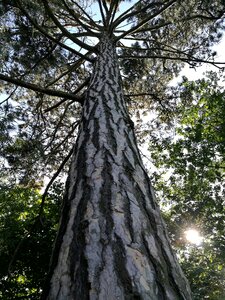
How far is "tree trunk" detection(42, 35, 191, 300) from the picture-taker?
2.81 feet

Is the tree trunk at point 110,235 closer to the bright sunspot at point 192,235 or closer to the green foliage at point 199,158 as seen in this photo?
the green foliage at point 199,158

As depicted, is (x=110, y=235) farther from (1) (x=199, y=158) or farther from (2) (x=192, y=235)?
(2) (x=192, y=235)

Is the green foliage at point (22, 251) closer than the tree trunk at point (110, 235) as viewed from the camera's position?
No

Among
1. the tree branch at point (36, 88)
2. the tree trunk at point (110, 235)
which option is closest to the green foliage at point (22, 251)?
the tree branch at point (36, 88)

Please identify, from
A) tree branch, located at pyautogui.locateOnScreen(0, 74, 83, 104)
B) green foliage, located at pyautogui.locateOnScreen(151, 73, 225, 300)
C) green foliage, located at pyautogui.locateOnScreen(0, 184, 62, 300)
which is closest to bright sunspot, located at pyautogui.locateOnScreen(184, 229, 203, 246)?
green foliage, located at pyautogui.locateOnScreen(151, 73, 225, 300)

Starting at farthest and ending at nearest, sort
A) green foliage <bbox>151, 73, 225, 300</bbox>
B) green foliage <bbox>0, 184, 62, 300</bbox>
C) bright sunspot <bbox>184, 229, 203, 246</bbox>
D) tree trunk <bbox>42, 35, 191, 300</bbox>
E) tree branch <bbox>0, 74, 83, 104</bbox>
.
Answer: bright sunspot <bbox>184, 229, 203, 246</bbox>
green foliage <bbox>151, 73, 225, 300</bbox>
green foliage <bbox>0, 184, 62, 300</bbox>
tree branch <bbox>0, 74, 83, 104</bbox>
tree trunk <bbox>42, 35, 191, 300</bbox>

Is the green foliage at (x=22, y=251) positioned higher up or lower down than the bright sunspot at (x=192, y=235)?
lower down

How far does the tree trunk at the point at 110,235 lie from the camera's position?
0.86m

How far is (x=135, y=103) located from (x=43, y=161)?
10.7 feet

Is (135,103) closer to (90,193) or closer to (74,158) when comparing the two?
(74,158)

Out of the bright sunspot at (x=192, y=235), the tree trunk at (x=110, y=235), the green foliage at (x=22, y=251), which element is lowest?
the tree trunk at (x=110, y=235)

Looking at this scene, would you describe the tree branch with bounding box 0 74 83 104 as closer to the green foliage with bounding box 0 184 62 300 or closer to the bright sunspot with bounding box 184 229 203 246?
the green foliage with bounding box 0 184 62 300

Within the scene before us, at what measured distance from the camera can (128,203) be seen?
125 centimetres

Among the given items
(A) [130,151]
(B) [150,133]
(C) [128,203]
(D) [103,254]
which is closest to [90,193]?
(C) [128,203]
